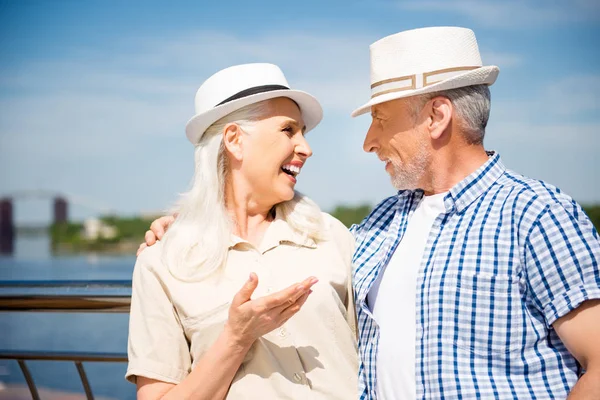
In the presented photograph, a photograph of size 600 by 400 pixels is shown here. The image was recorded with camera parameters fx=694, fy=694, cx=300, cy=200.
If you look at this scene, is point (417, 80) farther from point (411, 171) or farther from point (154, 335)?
point (154, 335)

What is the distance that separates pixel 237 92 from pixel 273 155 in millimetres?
252

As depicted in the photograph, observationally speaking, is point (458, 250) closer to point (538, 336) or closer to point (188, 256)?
point (538, 336)

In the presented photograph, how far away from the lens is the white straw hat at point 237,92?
2361 millimetres

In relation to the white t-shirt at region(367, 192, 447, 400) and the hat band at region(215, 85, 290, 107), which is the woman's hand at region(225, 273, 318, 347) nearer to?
the white t-shirt at region(367, 192, 447, 400)

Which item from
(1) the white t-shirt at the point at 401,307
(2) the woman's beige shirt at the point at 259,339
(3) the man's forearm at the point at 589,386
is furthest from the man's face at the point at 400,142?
(3) the man's forearm at the point at 589,386

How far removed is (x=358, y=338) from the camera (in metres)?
2.32

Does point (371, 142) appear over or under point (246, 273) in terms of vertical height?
over

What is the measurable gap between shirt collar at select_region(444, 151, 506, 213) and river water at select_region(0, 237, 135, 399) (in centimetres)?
179

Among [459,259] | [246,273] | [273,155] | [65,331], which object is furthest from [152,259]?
[65,331]

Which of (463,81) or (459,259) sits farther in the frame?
(463,81)

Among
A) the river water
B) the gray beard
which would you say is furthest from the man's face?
the river water

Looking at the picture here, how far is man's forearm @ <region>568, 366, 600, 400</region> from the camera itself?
1.65m

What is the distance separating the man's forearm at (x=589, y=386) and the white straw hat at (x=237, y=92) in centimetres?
127

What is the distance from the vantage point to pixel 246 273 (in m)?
2.28
